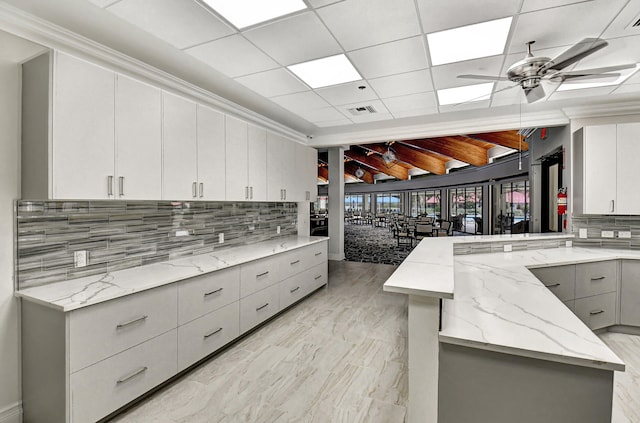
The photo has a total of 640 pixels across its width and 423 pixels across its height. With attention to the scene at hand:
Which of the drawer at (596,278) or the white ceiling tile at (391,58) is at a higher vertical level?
the white ceiling tile at (391,58)

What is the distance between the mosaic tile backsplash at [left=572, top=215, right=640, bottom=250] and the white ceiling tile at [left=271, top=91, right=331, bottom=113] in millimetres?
3818

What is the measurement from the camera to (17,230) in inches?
77.2

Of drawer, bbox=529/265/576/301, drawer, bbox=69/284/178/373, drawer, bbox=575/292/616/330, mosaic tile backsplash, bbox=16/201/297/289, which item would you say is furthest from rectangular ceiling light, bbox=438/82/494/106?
drawer, bbox=69/284/178/373

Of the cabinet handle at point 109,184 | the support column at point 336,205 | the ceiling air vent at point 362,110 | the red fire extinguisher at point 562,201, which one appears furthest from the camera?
the support column at point 336,205

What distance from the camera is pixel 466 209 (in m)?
12.2

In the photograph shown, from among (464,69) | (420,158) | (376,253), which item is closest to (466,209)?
(420,158)

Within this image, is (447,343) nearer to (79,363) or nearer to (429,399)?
(429,399)

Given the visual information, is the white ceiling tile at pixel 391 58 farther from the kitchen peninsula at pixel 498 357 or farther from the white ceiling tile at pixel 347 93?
the kitchen peninsula at pixel 498 357

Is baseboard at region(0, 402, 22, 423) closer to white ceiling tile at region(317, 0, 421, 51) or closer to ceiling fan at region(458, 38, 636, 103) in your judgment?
white ceiling tile at region(317, 0, 421, 51)

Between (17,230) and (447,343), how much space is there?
274 centimetres

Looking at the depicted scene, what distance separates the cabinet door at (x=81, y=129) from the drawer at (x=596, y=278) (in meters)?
4.45

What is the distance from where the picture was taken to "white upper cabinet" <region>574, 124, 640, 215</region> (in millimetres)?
3516

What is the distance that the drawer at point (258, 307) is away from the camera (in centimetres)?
300

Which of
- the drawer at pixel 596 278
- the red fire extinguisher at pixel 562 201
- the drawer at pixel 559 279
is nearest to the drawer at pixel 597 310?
the drawer at pixel 596 278
